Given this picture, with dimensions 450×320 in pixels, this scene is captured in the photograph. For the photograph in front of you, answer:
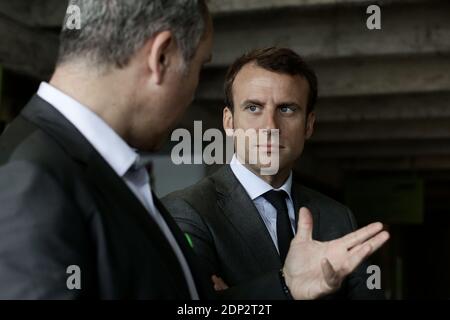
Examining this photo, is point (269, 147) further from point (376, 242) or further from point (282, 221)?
point (376, 242)

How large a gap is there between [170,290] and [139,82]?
0.32 meters

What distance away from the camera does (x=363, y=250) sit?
1323 millimetres

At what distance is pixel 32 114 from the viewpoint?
1.05 metres

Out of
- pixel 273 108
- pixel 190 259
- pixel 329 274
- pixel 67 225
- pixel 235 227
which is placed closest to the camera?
pixel 67 225

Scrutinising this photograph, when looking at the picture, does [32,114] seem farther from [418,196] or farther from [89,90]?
[418,196]

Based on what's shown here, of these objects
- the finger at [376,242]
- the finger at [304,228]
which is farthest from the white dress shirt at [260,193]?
the finger at [376,242]

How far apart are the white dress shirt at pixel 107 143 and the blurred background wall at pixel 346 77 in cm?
302

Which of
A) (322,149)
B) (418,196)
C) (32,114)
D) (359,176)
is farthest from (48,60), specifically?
(359,176)

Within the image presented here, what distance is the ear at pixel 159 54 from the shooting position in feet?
3.55

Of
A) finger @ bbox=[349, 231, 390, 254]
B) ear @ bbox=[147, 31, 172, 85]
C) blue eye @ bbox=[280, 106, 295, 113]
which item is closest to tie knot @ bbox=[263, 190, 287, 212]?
blue eye @ bbox=[280, 106, 295, 113]

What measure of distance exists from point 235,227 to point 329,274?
0.52 meters

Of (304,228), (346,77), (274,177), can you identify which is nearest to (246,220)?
(274,177)

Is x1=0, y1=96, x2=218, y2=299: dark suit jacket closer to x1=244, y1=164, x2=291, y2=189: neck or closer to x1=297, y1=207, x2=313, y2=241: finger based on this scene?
x1=297, y1=207, x2=313, y2=241: finger

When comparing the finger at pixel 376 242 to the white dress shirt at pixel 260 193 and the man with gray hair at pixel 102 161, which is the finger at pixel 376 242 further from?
the white dress shirt at pixel 260 193
